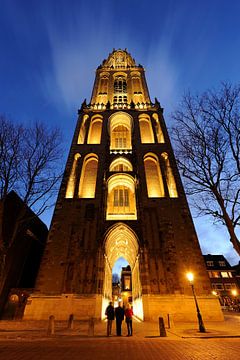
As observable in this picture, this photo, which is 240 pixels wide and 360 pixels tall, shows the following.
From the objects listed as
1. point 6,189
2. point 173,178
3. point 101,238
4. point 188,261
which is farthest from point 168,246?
point 6,189

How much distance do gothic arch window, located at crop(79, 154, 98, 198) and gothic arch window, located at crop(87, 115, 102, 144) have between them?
3358mm

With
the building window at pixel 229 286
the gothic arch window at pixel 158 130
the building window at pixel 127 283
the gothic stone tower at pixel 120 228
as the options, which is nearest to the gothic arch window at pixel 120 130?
the gothic stone tower at pixel 120 228

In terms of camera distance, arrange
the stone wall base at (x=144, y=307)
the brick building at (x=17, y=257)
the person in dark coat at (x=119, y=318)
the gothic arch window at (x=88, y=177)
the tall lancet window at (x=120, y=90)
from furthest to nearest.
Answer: the tall lancet window at (x=120, y=90) → the gothic arch window at (x=88, y=177) → the brick building at (x=17, y=257) → the stone wall base at (x=144, y=307) → the person in dark coat at (x=119, y=318)

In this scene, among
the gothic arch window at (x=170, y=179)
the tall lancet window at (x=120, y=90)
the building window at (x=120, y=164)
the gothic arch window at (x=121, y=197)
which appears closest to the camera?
the gothic arch window at (x=170, y=179)

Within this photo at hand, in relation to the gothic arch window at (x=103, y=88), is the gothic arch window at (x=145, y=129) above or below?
below

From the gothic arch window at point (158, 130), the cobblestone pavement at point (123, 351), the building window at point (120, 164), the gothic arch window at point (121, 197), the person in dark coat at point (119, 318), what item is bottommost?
the cobblestone pavement at point (123, 351)

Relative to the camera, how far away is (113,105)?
28266 mm

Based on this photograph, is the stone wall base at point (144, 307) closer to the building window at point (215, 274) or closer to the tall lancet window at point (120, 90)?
the tall lancet window at point (120, 90)

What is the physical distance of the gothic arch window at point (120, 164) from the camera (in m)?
21.2

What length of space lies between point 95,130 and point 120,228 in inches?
566

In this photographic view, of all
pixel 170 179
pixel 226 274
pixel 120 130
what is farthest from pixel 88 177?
pixel 226 274

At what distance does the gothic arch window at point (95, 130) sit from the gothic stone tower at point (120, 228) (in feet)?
0.45

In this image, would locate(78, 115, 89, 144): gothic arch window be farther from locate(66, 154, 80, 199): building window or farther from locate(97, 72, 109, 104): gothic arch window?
locate(97, 72, 109, 104): gothic arch window

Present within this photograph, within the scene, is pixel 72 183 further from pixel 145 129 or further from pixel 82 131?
pixel 145 129
